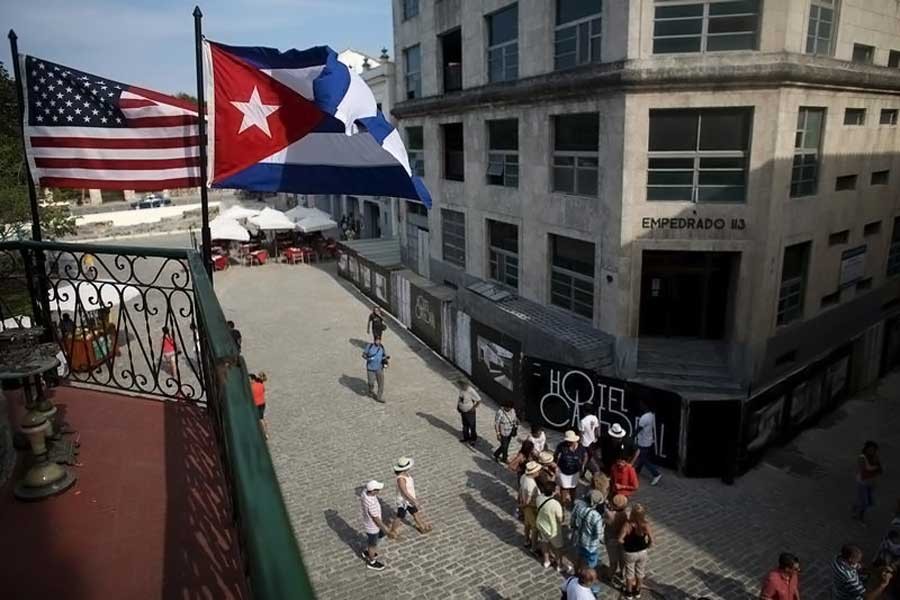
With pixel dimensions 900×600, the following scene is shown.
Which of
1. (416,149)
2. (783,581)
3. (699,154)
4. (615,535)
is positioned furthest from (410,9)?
(783,581)

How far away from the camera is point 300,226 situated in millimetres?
37188

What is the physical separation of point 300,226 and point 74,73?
1157 inches

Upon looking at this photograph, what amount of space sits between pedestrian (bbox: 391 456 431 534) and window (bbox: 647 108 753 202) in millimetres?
10742

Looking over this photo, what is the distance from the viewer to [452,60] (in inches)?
1046

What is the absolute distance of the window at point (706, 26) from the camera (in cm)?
1573

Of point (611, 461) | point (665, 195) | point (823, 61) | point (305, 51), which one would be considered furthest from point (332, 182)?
point (823, 61)

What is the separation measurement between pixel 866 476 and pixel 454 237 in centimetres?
1794

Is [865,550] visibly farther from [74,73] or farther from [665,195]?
[74,73]

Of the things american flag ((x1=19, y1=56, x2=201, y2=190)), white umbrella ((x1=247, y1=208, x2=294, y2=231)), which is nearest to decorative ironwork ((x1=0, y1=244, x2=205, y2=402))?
american flag ((x1=19, y1=56, x2=201, y2=190))

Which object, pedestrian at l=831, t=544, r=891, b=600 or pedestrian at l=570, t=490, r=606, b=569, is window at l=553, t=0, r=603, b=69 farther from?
pedestrian at l=831, t=544, r=891, b=600

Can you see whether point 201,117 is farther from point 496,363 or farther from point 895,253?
point 895,253

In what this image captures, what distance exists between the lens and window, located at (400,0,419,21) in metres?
27.5

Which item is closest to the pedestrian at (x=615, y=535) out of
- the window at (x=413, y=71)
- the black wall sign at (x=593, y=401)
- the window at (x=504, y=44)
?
the black wall sign at (x=593, y=401)

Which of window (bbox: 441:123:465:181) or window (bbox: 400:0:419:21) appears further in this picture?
window (bbox: 400:0:419:21)
